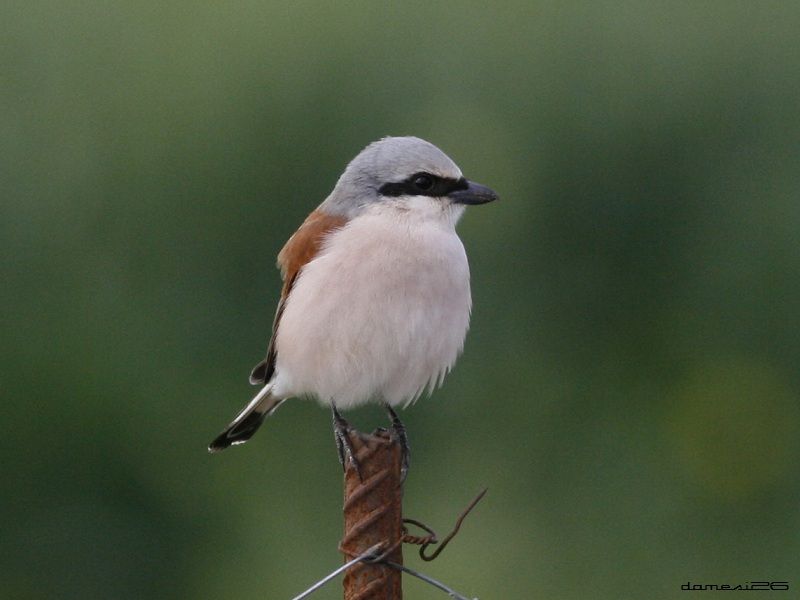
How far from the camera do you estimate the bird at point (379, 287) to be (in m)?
3.70

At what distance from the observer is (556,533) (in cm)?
741

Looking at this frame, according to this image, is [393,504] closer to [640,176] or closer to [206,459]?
[206,459]

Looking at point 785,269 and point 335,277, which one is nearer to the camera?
point 335,277

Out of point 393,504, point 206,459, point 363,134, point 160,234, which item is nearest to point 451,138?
point 363,134

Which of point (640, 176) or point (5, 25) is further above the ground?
point (5, 25)

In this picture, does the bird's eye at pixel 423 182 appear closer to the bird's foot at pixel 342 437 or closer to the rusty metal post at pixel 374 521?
the bird's foot at pixel 342 437

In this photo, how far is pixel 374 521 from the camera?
2.81 metres

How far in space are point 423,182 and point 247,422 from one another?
1076mm

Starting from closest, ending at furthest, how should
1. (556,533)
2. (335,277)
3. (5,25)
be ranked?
(335,277) < (556,533) < (5,25)

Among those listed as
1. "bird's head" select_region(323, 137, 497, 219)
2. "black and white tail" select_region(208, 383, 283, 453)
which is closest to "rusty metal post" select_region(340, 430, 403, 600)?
"bird's head" select_region(323, 137, 497, 219)

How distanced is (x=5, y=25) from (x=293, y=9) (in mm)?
1963

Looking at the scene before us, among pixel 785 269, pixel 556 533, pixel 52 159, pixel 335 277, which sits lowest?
pixel 556 533

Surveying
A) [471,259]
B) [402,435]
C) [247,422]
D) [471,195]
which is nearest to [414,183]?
[471,195]

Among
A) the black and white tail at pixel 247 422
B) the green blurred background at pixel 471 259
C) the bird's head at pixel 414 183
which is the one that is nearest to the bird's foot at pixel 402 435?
the black and white tail at pixel 247 422
